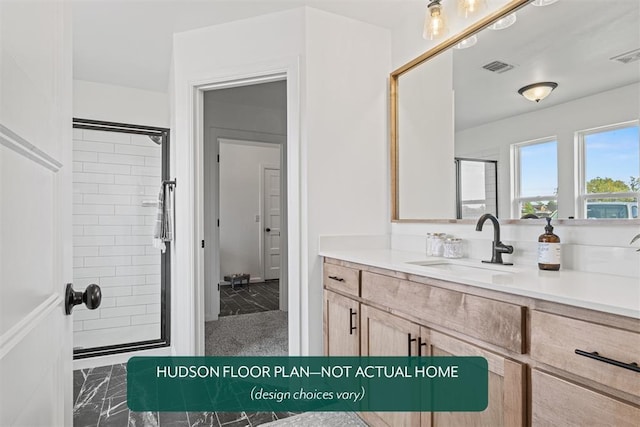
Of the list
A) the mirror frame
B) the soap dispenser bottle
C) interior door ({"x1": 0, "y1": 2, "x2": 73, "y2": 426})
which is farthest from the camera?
the mirror frame

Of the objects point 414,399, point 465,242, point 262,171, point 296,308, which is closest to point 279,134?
point 262,171

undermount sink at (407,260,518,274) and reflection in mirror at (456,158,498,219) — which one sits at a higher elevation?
reflection in mirror at (456,158,498,219)

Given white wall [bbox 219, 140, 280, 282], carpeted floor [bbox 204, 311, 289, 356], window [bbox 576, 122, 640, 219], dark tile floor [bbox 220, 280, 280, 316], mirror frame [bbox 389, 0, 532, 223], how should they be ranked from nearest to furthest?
window [bbox 576, 122, 640, 219]
mirror frame [bbox 389, 0, 532, 223]
carpeted floor [bbox 204, 311, 289, 356]
dark tile floor [bbox 220, 280, 280, 316]
white wall [bbox 219, 140, 280, 282]

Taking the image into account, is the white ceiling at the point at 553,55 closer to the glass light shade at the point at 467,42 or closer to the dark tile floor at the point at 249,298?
the glass light shade at the point at 467,42

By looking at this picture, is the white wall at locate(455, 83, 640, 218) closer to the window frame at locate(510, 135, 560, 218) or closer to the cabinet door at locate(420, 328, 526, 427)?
the window frame at locate(510, 135, 560, 218)

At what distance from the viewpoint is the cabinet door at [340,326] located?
193 cm

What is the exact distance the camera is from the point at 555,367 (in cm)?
99

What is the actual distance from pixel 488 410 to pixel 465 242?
0.94m

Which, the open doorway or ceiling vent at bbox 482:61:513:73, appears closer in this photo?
ceiling vent at bbox 482:61:513:73

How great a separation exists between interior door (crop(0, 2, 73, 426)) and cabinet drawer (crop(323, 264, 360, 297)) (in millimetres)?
1320

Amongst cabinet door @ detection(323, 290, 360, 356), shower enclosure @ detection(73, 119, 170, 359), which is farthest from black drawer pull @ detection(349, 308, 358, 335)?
shower enclosure @ detection(73, 119, 170, 359)

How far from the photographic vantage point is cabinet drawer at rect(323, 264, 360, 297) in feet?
6.32

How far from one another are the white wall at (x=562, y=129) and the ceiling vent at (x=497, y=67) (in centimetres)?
25

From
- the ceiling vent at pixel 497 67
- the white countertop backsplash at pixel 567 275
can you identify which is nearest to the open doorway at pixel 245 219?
the white countertop backsplash at pixel 567 275
